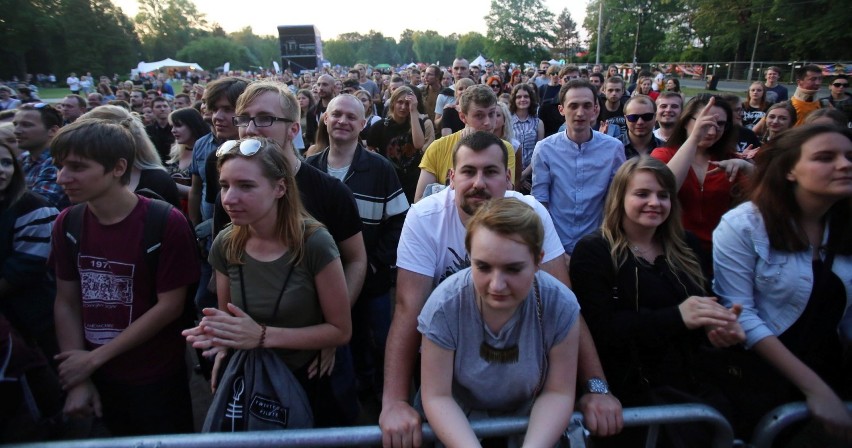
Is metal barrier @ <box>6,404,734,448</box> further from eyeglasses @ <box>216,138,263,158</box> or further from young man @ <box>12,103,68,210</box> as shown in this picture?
young man @ <box>12,103,68,210</box>

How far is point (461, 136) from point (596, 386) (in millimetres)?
2617

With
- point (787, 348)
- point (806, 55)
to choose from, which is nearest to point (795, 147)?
point (787, 348)

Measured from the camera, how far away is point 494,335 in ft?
6.13

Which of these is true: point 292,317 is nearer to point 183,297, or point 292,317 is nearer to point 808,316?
point 183,297

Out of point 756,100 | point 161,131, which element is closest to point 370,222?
point 161,131

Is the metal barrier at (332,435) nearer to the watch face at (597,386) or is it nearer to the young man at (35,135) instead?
the watch face at (597,386)

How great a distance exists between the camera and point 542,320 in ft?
6.18

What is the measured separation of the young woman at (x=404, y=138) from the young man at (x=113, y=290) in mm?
3350

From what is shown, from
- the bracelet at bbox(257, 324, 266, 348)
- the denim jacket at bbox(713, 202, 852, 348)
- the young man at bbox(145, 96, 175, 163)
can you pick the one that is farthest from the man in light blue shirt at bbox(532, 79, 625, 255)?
the young man at bbox(145, 96, 175, 163)

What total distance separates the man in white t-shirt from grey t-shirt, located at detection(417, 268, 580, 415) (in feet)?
0.97

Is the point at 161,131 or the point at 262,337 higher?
the point at 161,131

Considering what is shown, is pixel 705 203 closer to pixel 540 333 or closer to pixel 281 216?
pixel 540 333

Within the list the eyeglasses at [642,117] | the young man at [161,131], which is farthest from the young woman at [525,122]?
the young man at [161,131]

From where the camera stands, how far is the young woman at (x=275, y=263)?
210 cm
